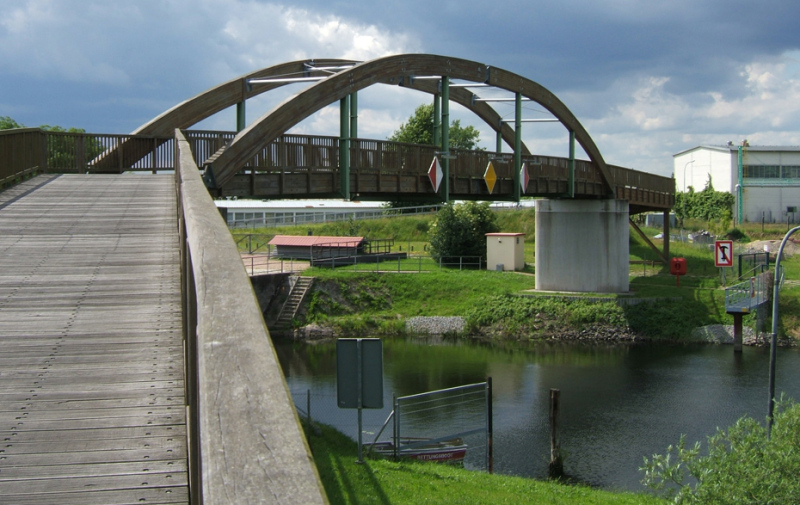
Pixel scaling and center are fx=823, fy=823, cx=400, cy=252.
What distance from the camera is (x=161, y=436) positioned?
4.85 metres

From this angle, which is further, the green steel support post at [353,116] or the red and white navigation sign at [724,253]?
the red and white navigation sign at [724,253]

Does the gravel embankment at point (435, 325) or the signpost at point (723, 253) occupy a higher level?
the signpost at point (723, 253)

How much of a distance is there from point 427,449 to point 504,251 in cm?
3303

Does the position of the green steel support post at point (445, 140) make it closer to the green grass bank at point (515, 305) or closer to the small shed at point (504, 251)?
the green grass bank at point (515, 305)

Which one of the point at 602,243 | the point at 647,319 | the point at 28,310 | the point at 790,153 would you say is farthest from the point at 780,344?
the point at 790,153

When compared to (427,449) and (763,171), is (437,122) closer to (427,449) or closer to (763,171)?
(427,449)

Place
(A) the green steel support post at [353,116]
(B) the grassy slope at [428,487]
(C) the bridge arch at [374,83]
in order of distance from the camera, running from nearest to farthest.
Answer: (B) the grassy slope at [428,487]
(C) the bridge arch at [374,83]
(A) the green steel support post at [353,116]

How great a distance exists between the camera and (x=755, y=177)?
76812mm

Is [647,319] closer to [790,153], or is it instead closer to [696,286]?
[696,286]

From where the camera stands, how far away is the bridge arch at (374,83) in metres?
19.1

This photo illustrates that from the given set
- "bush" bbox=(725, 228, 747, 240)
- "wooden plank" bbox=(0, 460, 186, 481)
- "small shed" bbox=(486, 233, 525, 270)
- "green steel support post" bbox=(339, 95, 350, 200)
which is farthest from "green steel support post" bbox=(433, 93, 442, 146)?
"bush" bbox=(725, 228, 747, 240)

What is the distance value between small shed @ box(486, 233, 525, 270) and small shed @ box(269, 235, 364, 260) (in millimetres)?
8476

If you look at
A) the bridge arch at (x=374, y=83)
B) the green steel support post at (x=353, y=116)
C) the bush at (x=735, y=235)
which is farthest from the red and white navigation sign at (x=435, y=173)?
the bush at (x=735, y=235)

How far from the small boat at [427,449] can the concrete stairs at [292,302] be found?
24723 mm
